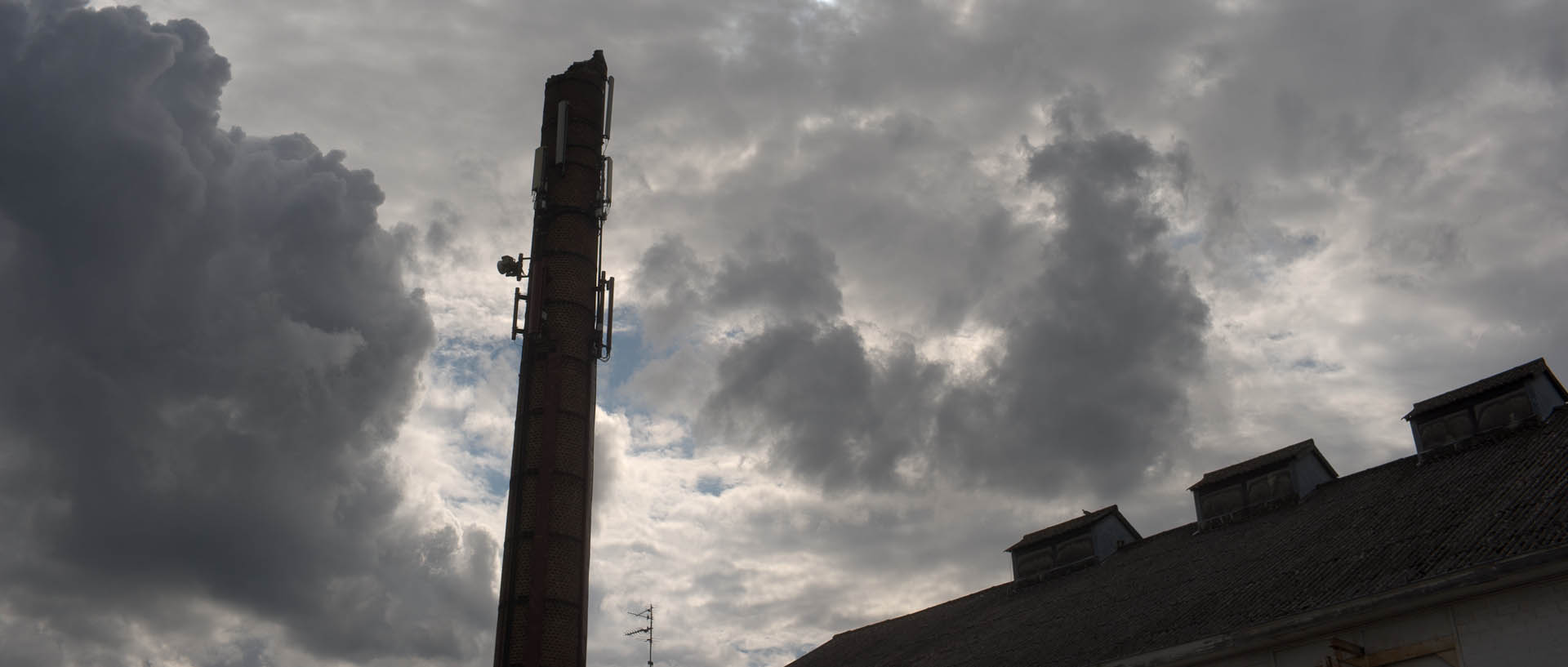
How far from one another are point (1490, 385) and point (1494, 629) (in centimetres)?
837

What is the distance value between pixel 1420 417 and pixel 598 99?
22007 millimetres

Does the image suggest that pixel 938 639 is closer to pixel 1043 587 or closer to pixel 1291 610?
pixel 1043 587

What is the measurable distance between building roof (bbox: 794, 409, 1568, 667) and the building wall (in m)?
0.49

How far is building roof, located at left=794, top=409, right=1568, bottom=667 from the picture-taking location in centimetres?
1662

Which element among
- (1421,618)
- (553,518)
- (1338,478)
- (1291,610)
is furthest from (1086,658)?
(553,518)

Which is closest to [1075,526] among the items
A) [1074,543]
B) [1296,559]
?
[1074,543]

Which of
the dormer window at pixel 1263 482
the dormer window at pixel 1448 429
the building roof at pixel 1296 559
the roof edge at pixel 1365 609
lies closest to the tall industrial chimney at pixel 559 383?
the building roof at pixel 1296 559

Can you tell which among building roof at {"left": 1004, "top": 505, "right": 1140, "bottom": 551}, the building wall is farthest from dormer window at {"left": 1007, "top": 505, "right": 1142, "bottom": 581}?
the building wall

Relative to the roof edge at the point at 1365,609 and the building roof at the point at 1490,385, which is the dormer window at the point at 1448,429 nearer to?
the building roof at the point at 1490,385

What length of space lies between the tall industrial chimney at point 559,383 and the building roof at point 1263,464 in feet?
48.4

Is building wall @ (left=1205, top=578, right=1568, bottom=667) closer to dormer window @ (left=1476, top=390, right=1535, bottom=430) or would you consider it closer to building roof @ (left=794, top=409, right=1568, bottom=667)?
building roof @ (left=794, top=409, right=1568, bottom=667)

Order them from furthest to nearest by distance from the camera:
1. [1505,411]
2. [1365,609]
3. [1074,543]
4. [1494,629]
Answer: [1074,543], [1505,411], [1365,609], [1494,629]

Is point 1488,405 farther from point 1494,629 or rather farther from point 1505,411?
point 1494,629

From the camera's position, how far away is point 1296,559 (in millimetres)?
19875
